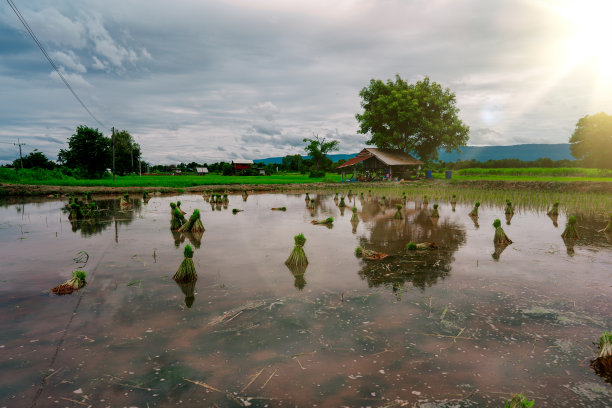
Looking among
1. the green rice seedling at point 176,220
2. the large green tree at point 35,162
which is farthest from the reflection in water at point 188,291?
the large green tree at point 35,162

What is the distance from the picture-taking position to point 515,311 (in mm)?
6410

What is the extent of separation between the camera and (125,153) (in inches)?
3238

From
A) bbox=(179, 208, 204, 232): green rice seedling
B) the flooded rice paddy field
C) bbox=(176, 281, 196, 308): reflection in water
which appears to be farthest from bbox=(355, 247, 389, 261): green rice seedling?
bbox=(179, 208, 204, 232): green rice seedling

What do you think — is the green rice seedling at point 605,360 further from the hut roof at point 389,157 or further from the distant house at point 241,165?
the distant house at point 241,165

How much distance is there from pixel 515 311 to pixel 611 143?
73196 mm

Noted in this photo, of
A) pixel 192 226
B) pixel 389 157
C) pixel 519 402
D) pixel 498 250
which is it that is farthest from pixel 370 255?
pixel 389 157

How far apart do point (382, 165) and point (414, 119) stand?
10551mm

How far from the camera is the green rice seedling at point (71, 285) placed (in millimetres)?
7301

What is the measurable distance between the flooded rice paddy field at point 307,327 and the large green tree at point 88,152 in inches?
1994

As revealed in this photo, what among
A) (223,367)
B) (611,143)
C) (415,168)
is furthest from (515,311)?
(611,143)

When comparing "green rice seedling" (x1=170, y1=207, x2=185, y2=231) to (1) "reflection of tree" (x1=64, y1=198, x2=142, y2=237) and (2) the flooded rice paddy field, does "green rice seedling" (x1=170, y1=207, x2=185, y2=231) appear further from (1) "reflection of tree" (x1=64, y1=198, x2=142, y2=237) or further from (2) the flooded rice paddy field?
(2) the flooded rice paddy field

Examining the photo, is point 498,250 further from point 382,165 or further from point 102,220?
point 382,165

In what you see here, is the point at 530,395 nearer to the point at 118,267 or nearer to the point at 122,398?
the point at 122,398

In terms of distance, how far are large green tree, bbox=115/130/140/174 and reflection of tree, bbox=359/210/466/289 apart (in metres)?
74.6
